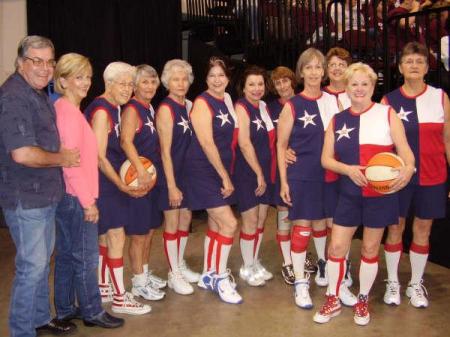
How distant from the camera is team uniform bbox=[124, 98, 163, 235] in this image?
11.1 feet

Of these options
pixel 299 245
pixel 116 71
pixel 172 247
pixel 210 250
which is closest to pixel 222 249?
pixel 210 250

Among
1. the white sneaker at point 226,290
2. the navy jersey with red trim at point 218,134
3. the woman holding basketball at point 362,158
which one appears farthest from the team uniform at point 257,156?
the woman holding basketball at point 362,158

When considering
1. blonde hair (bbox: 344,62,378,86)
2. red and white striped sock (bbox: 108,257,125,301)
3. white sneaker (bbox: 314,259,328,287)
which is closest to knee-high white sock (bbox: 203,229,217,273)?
red and white striped sock (bbox: 108,257,125,301)

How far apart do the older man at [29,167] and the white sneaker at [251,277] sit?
5.39 ft

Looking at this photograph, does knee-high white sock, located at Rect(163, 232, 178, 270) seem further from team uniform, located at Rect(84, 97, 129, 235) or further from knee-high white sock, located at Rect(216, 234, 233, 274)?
team uniform, located at Rect(84, 97, 129, 235)

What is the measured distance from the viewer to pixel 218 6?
275 inches

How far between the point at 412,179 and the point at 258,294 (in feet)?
4.25

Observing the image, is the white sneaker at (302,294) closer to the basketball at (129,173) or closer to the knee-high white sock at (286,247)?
the knee-high white sock at (286,247)

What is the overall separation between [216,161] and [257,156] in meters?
0.46

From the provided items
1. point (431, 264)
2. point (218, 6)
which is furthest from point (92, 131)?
point (218, 6)

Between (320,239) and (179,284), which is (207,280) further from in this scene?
(320,239)

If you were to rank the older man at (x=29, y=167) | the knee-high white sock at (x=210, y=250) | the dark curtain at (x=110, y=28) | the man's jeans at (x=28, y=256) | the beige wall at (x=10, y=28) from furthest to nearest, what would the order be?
the beige wall at (x=10, y=28), the dark curtain at (x=110, y=28), the knee-high white sock at (x=210, y=250), the man's jeans at (x=28, y=256), the older man at (x=29, y=167)

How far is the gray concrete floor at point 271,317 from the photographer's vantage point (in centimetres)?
319

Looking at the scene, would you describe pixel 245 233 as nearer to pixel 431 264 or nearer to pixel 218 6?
pixel 431 264
